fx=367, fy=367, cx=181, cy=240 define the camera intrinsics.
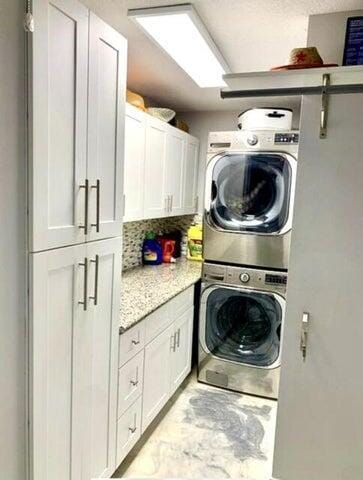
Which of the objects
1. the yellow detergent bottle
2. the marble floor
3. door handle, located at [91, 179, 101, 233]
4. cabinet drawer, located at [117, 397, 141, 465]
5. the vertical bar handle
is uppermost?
door handle, located at [91, 179, 101, 233]

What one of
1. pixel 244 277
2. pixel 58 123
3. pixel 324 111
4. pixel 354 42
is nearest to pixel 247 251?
pixel 244 277

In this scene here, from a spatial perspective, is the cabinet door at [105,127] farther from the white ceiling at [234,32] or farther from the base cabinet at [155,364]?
the base cabinet at [155,364]

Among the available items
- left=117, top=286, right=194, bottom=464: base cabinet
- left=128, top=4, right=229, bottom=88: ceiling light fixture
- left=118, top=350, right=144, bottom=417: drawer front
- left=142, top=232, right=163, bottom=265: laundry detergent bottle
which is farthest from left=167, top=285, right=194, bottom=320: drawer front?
left=128, top=4, right=229, bottom=88: ceiling light fixture

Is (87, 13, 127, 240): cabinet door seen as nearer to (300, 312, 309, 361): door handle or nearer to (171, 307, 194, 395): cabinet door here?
(300, 312, 309, 361): door handle

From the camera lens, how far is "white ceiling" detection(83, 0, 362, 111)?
154 cm

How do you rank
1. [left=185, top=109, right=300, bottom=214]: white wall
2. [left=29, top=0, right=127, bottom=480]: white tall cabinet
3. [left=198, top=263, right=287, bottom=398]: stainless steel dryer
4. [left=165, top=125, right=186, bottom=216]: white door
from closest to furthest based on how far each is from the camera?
[left=29, top=0, right=127, bottom=480]: white tall cabinet → [left=198, top=263, right=287, bottom=398]: stainless steel dryer → [left=165, top=125, right=186, bottom=216]: white door → [left=185, top=109, right=300, bottom=214]: white wall

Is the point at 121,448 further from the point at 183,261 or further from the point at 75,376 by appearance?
the point at 183,261

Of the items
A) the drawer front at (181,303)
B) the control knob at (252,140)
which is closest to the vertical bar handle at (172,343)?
the drawer front at (181,303)

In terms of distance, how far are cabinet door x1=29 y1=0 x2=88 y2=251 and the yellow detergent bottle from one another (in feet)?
7.18

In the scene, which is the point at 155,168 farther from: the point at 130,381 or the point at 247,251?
the point at 130,381

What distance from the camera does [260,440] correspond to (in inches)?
89.7

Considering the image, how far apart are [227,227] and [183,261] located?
837 mm

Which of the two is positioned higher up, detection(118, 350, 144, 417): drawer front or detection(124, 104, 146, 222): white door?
detection(124, 104, 146, 222): white door

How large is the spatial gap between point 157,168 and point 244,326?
1.40 meters
